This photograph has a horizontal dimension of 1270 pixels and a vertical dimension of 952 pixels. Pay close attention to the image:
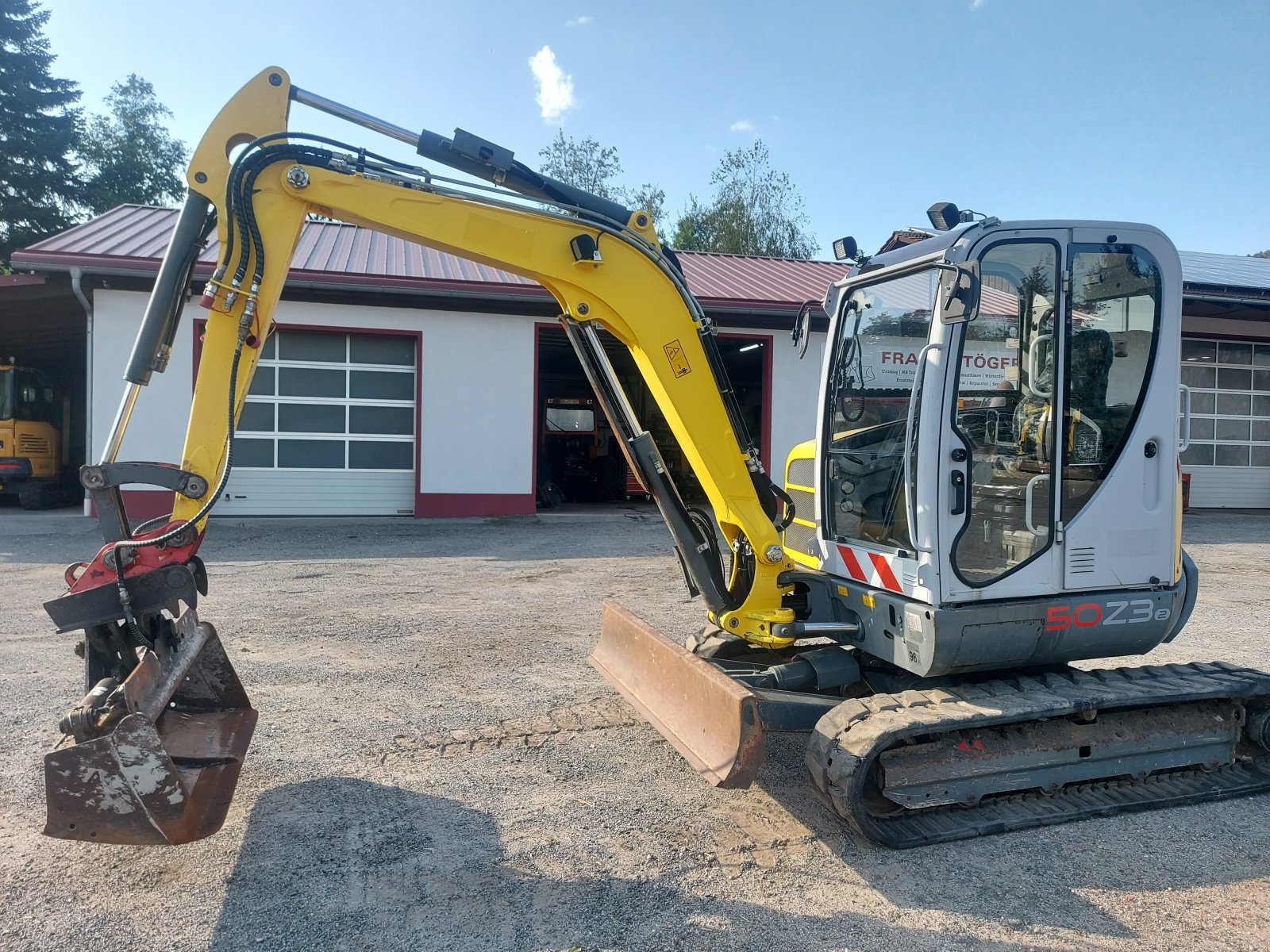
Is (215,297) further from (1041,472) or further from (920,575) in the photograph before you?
(1041,472)

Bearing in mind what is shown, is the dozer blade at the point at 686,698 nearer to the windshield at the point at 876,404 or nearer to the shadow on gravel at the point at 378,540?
the windshield at the point at 876,404

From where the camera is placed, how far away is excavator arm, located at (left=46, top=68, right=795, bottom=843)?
3.00 metres

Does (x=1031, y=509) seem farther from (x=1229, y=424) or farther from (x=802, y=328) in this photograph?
(x=1229, y=424)

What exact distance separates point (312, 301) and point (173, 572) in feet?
37.2

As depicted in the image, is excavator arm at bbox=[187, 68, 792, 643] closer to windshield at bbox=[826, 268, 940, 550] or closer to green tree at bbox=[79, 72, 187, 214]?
windshield at bbox=[826, 268, 940, 550]

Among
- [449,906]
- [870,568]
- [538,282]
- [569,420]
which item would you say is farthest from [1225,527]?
[449,906]

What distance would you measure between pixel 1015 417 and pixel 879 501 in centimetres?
72

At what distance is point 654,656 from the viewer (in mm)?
4477

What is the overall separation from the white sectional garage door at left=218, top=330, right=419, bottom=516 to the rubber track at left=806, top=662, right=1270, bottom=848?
38.8 ft

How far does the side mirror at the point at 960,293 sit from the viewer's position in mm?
3553

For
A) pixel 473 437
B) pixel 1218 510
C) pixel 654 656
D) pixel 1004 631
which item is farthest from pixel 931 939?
pixel 1218 510

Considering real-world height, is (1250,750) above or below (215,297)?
below

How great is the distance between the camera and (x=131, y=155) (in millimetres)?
41688

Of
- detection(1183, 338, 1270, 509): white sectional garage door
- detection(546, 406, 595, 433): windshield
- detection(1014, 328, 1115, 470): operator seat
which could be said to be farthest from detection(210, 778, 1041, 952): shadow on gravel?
detection(1183, 338, 1270, 509): white sectional garage door
